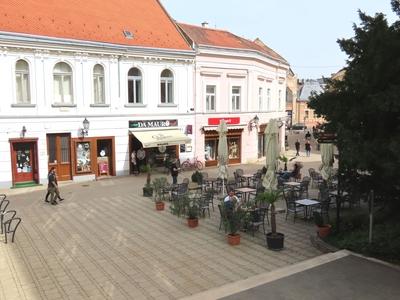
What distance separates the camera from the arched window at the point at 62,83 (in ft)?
73.0

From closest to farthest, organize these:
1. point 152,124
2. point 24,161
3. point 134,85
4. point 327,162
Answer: point 327,162 → point 24,161 → point 134,85 → point 152,124

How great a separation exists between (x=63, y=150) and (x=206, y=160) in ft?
32.6

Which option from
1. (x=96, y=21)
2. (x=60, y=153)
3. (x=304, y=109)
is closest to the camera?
(x=60, y=153)

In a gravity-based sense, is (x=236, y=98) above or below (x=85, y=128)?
above

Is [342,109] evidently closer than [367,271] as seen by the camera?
No

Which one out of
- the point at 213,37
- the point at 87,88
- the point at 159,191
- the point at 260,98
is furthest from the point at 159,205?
the point at 260,98

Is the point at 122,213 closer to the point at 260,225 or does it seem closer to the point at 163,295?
the point at 260,225

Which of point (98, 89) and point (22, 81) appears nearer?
point (22, 81)

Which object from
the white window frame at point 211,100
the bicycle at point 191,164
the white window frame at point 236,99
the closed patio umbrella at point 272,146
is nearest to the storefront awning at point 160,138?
the bicycle at point 191,164

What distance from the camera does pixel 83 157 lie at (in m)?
23.6

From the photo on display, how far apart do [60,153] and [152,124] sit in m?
5.77

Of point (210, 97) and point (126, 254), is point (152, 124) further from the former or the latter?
point (126, 254)

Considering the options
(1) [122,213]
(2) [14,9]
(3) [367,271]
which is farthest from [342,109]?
(2) [14,9]

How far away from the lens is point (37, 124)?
21672 mm
